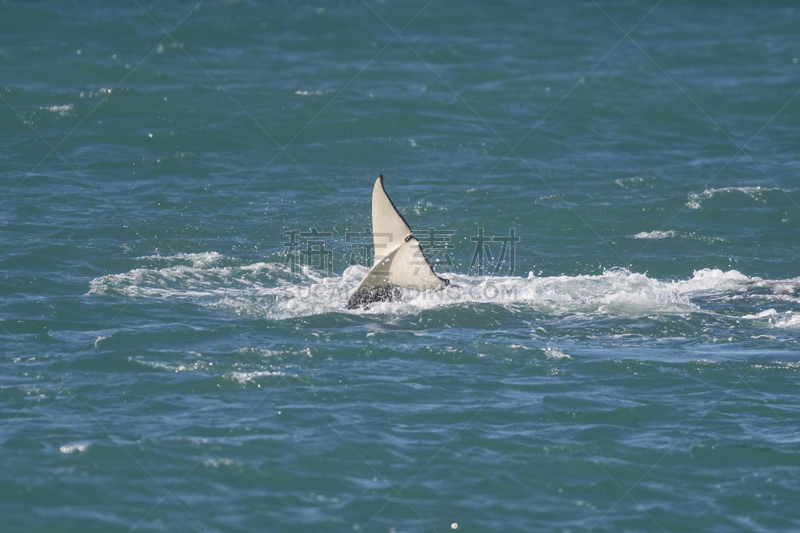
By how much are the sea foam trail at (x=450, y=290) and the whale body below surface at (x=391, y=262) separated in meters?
0.19

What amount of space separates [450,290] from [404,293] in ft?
3.42

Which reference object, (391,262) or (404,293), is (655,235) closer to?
(404,293)

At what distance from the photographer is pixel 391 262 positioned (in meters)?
13.2

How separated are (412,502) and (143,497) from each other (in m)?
2.64

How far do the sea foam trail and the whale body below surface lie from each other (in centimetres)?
19

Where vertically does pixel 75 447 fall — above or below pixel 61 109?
below

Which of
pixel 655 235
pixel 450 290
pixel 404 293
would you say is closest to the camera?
pixel 404 293

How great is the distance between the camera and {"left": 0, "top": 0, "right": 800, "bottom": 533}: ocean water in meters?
9.41

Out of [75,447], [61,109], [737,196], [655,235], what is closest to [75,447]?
[75,447]

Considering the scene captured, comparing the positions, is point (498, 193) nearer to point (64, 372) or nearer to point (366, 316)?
point (366, 316)

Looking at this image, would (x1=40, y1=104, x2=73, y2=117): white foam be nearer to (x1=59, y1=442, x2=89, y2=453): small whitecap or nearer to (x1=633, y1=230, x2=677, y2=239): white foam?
(x1=633, y1=230, x2=677, y2=239): white foam

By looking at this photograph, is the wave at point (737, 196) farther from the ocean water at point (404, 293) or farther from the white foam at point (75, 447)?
the white foam at point (75, 447)

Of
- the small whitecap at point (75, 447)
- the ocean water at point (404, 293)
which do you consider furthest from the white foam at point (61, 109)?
the small whitecap at point (75, 447)

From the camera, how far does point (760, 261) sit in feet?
56.5
